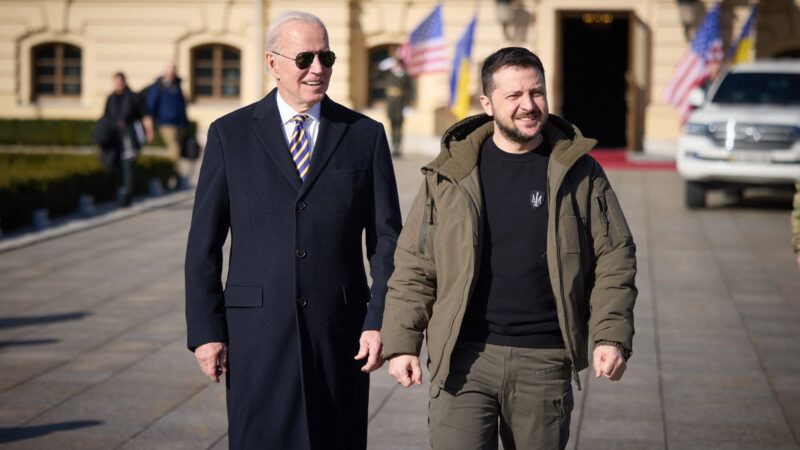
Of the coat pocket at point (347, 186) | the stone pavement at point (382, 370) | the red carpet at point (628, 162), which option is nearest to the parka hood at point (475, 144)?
the coat pocket at point (347, 186)

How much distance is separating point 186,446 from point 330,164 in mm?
2445

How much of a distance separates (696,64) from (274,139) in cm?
1920

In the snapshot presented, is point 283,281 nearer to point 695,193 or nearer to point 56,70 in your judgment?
point 695,193

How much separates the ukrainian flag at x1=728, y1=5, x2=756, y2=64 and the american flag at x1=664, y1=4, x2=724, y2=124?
350 millimetres

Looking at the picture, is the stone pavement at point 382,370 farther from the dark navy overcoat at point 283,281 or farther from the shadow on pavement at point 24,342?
the dark navy overcoat at point 283,281

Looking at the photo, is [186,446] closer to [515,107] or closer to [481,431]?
[481,431]

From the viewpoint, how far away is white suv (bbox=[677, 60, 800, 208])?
16703 millimetres

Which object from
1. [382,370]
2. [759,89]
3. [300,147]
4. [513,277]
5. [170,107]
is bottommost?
[382,370]

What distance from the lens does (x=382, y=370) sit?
8.62m

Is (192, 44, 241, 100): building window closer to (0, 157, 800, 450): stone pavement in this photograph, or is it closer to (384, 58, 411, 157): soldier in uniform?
(384, 58, 411, 157): soldier in uniform

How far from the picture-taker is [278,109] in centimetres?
491

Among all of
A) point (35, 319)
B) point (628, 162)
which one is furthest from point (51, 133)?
point (35, 319)

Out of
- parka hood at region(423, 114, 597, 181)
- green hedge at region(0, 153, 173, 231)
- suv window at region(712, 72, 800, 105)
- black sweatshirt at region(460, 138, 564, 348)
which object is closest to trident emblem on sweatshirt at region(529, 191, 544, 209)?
black sweatshirt at region(460, 138, 564, 348)

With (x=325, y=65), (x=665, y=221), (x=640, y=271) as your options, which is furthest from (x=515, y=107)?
(x=665, y=221)
